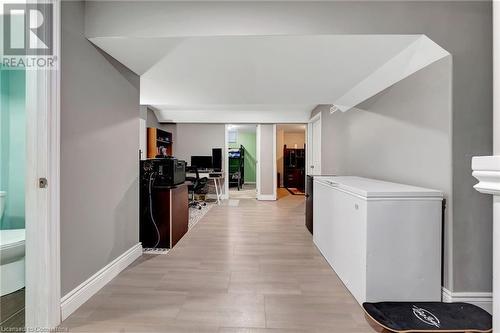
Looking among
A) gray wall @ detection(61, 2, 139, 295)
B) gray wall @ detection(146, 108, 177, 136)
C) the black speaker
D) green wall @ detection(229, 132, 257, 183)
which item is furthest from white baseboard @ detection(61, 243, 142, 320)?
green wall @ detection(229, 132, 257, 183)

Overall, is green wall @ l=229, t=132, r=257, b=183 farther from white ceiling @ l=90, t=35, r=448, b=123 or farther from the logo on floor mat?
the logo on floor mat

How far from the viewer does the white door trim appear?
1327 millimetres

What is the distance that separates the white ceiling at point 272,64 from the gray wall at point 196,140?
3.27m

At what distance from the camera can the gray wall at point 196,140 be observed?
263 inches

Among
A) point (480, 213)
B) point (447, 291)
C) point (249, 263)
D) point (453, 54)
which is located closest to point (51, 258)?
point (249, 263)

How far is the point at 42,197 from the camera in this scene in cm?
135

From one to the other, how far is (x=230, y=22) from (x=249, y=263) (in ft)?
6.91

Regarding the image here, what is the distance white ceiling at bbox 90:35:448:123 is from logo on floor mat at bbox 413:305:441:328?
172 cm

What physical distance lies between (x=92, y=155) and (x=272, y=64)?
5.62ft

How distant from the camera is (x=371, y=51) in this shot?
1.84 meters

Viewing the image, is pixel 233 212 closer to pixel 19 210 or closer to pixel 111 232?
pixel 111 232

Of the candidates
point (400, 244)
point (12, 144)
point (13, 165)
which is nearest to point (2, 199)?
point (13, 165)

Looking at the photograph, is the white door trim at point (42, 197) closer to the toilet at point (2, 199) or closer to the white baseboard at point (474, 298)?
the toilet at point (2, 199)

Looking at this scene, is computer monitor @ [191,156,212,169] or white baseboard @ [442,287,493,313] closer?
white baseboard @ [442,287,493,313]
